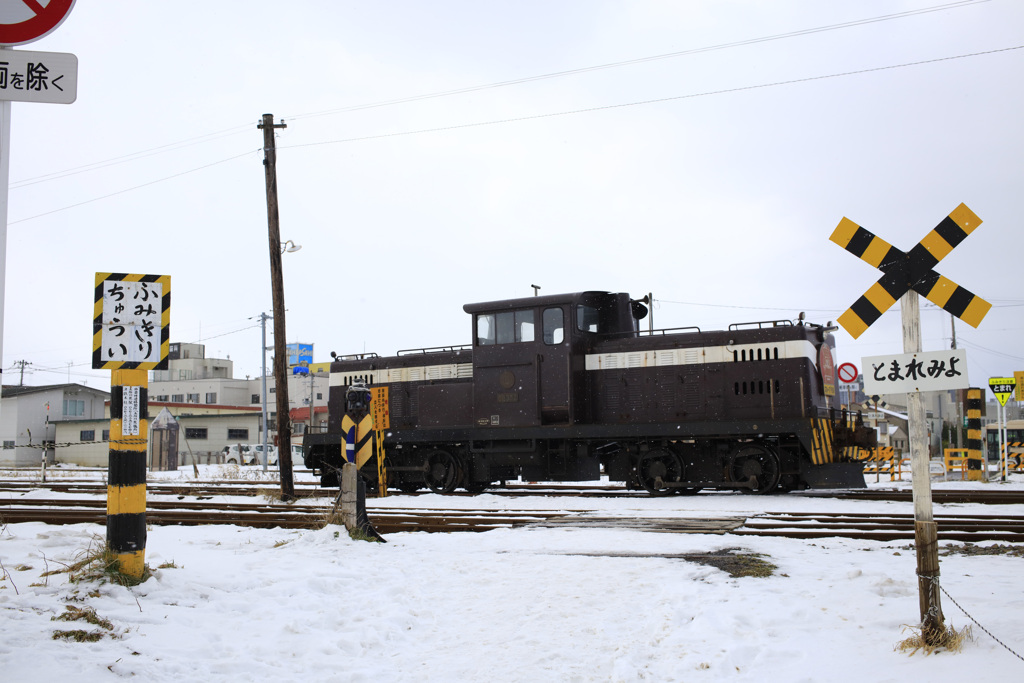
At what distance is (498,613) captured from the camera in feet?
18.0

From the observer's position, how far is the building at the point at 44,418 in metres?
42.0

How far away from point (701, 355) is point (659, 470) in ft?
7.02

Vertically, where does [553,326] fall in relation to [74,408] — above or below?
above

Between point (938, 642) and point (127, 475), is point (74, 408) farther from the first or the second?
point (938, 642)

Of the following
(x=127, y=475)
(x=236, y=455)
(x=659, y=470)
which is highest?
(x=127, y=475)

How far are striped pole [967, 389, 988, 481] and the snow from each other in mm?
10176

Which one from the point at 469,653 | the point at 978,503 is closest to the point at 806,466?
the point at 978,503

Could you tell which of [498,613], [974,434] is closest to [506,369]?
[498,613]

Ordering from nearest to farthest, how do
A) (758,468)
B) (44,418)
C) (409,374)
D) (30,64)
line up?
(30,64), (758,468), (409,374), (44,418)

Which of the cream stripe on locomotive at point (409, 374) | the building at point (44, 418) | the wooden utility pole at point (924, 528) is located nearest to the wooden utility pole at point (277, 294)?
the cream stripe on locomotive at point (409, 374)

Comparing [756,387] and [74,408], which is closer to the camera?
[756,387]

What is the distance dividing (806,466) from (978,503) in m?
2.45

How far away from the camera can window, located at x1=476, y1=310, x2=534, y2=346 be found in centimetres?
1456

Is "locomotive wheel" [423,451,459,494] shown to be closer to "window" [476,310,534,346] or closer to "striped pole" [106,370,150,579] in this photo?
"window" [476,310,534,346]
